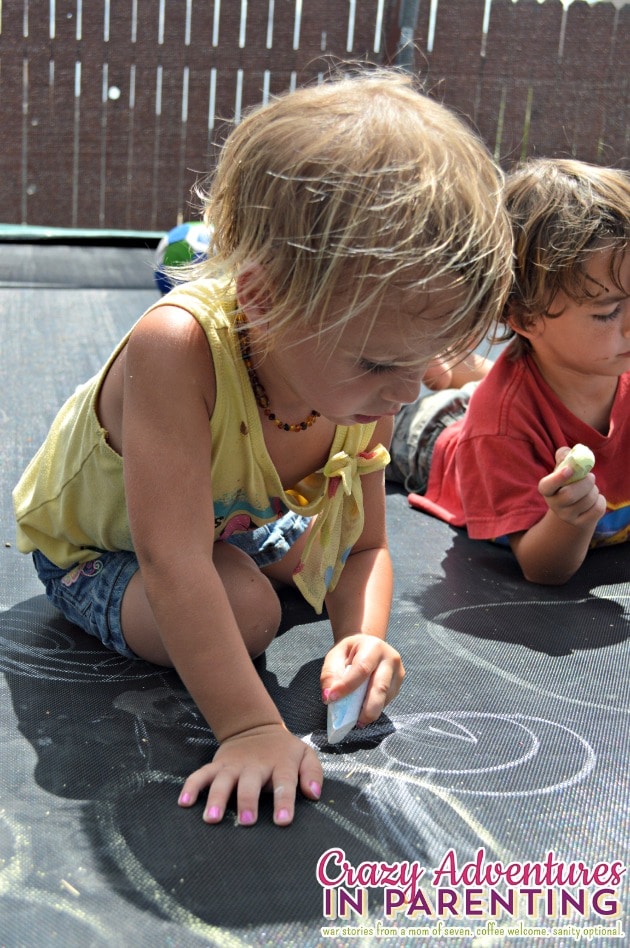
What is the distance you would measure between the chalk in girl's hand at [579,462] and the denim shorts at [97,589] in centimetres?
39

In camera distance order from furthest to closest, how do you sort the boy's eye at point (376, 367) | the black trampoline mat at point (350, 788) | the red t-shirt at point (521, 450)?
1. the red t-shirt at point (521, 450)
2. the boy's eye at point (376, 367)
3. the black trampoline mat at point (350, 788)

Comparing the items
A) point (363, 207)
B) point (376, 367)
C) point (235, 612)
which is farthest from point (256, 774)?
point (363, 207)

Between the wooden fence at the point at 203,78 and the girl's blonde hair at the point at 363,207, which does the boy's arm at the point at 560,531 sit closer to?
the girl's blonde hair at the point at 363,207

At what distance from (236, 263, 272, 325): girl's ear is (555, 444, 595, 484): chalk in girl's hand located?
0.51m

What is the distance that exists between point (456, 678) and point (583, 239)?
24.2 inches

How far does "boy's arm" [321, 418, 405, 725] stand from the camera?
0.85m

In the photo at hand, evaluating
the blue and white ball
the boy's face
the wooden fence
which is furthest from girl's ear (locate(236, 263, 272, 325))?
the wooden fence

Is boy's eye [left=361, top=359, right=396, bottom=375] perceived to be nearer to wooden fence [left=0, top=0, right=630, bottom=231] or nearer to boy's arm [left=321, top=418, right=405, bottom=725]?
boy's arm [left=321, top=418, right=405, bottom=725]

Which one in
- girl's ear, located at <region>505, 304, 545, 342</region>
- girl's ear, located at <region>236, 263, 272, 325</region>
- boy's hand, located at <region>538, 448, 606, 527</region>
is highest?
girl's ear, located at <region>236, 263, 272, 325</region>

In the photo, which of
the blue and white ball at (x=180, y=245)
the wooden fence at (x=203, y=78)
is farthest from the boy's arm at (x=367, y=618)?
the wooden fence at (x=203, y=78)

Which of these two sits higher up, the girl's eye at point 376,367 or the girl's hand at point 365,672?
the girl's eye at point 376,367

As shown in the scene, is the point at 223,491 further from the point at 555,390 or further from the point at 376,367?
the point at 555,390

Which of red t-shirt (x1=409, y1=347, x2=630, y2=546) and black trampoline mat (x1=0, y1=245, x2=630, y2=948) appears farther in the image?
red t-shirt (x1=409, y1=347, x2=630, y2=546)

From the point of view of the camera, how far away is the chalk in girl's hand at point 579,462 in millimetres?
1150
